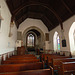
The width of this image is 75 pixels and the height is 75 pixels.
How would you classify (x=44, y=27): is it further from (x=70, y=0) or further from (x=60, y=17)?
(x=70, y=0)

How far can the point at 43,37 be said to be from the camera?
8102 millimetres

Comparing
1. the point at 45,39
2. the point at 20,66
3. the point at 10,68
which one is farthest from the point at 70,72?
the point at 45,39

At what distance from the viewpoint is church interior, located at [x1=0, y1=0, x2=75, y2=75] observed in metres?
1.70

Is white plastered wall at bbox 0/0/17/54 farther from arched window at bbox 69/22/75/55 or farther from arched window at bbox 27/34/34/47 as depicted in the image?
arched window at bbox 27/34/34/47

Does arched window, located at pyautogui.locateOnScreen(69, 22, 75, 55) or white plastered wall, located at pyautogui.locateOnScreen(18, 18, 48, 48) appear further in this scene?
white plastered wall, located at pyautogui.locateOnScreen(18, 18, 48, 48)

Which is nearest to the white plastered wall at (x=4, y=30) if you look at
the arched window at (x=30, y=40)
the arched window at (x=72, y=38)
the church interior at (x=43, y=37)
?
the church interior at (x=43, y=37)

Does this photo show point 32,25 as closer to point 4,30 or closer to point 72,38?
point 72,38

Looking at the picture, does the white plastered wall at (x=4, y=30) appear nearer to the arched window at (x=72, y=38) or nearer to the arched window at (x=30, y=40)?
the arched window at (x=72, y=38)

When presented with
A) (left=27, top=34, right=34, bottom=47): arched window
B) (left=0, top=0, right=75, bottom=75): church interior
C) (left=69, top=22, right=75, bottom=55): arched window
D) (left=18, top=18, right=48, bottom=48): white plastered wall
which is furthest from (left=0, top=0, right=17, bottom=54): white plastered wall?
(left=27, top=34, right=34, bottom=47): arched window

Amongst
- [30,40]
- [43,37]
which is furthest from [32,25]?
[30,40]

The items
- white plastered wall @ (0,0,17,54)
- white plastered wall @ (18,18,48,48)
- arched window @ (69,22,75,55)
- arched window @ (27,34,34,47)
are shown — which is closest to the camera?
white plastered wall @ (0,0,17,54)

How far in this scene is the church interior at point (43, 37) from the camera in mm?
1703

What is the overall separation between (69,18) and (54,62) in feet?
12.3

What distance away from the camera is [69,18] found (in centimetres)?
475
